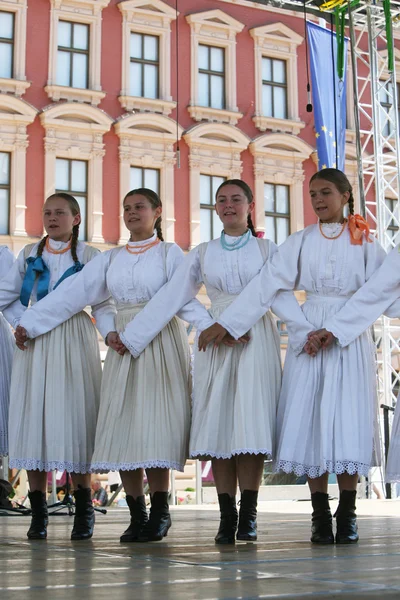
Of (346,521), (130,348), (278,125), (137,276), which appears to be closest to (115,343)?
(130,348)

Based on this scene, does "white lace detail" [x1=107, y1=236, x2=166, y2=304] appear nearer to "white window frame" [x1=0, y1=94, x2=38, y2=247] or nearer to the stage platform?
the stage platform

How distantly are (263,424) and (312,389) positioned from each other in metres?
0.27

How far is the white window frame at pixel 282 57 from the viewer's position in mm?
21812

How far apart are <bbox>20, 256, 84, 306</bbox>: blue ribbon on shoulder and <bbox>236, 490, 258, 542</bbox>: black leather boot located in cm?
146

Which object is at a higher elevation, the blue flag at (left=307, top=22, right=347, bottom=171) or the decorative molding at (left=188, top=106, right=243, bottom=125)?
the decorative molding at (left=188, top=106, right=243, bottom=125)

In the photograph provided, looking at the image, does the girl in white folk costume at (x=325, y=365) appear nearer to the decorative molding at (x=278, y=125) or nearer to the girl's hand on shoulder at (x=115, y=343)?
the girl's hand on shoulder at (x=115, y=343)

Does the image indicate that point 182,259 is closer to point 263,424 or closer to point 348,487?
point 263,424

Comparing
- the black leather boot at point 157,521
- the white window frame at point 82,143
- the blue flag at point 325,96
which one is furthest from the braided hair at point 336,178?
the white window frame at point 82,143

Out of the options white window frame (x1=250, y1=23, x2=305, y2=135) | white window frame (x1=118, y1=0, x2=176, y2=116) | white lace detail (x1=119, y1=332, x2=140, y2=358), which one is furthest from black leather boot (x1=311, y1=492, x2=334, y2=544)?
white window frame (x1=250, y1=23, x2=305, y2=135)

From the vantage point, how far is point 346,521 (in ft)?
13.6

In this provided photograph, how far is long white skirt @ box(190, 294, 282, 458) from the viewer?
4371mm

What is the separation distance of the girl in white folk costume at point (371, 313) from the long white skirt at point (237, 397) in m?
0.34

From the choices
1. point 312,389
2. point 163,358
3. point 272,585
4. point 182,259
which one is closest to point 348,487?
point 312,389

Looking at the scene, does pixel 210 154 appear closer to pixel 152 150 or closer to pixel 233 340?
pixel 152 150
